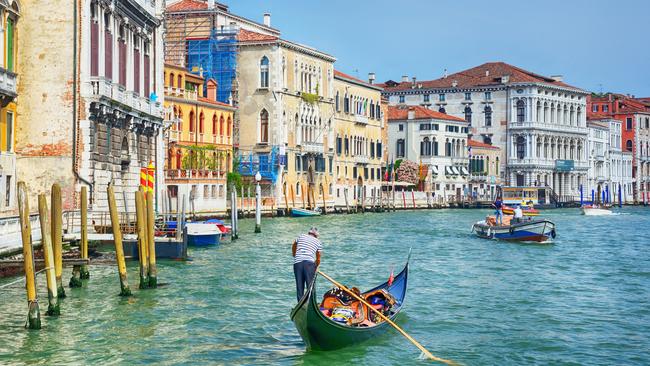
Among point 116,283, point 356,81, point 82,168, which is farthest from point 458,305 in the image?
point 356,81

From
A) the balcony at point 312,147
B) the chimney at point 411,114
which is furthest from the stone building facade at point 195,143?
the chimney at point 411,114

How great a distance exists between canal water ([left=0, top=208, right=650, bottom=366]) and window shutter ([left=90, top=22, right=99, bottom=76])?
14.4 feet

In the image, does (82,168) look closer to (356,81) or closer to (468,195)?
(356,81)

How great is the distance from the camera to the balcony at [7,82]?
1997cm

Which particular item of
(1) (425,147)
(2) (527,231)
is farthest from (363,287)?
(1) (425,147)

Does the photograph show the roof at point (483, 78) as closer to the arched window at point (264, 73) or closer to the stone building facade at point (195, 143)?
the arched window at point (264, 73)

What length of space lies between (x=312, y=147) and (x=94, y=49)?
29.7 meters

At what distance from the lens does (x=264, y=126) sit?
162 feet

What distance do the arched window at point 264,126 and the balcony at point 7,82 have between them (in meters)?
28.5

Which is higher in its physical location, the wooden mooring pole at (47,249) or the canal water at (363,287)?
the wooden mooring pole at (47,249)

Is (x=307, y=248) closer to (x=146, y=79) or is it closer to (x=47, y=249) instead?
(x=47, y=249)

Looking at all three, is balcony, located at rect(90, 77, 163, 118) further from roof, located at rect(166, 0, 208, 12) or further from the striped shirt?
roof, located at rect(166, 0, 208, 12)

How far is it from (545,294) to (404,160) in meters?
47.0

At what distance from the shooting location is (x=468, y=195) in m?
65.6
